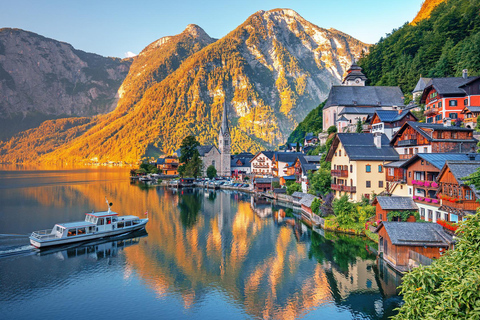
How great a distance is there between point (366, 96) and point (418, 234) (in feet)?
235

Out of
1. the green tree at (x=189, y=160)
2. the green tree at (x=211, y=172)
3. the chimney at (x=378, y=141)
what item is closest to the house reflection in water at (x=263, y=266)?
the chimney at (x=378, y=141)

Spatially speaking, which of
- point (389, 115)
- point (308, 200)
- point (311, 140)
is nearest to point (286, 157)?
point (311, 140)

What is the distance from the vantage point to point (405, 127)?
158 ft

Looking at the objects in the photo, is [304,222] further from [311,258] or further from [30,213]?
[30,213]

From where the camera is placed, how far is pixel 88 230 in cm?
4600

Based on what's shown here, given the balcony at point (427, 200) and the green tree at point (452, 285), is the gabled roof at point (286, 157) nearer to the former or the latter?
the balcony at point (427, 200)

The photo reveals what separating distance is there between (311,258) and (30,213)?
54.4m

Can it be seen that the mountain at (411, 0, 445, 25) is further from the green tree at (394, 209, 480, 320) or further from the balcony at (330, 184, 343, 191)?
the green tree at (394, 209, 480, 320)

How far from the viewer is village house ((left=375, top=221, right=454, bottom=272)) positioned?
29.4 meters

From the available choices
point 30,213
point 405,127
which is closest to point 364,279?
point 405,127

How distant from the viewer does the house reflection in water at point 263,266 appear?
26.9 m

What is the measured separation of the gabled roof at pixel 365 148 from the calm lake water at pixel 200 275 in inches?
496

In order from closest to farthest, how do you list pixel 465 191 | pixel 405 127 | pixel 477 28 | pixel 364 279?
1. pixel 465 191
2. pixel 364 279
3. pixel 405 127
4. pixel 477 28

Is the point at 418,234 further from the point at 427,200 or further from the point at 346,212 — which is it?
the point at 346,212
